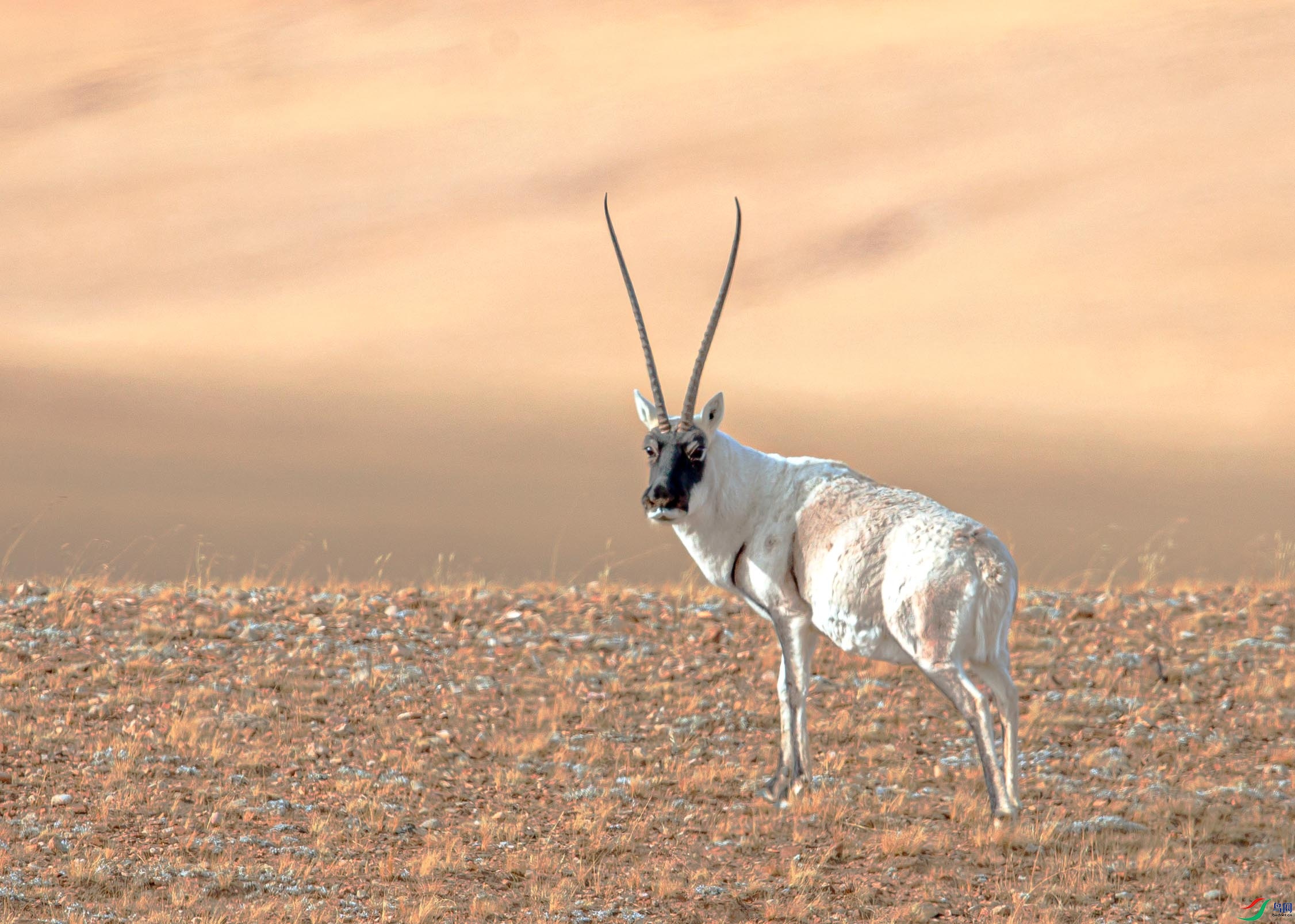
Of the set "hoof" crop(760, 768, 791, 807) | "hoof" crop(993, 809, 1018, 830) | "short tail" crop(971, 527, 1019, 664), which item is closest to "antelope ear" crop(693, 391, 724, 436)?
"short tail" crop(971, 527, 1019, 664)

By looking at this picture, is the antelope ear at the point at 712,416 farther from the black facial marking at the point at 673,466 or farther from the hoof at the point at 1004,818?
the hoof at the point at 1004,818

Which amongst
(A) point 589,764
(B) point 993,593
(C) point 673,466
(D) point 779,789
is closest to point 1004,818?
(B) point 993,593

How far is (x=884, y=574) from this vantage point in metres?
12.6

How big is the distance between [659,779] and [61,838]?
5.75 m

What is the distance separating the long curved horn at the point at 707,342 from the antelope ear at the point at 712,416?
0.34 ft

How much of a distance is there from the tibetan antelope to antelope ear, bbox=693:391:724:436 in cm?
1

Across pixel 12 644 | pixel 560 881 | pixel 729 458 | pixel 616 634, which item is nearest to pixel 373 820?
pixel 560 881

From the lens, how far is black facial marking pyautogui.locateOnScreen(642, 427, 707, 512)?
12.9 m

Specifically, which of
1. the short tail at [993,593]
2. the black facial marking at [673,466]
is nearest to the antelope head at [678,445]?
the black facial marking at [673,466]

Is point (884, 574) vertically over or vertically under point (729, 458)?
under

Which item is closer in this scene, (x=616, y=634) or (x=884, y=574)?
(x=884, y=574)

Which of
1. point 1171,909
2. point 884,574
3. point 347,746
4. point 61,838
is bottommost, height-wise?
point 1171,909

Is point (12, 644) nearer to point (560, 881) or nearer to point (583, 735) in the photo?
point (583, 735)

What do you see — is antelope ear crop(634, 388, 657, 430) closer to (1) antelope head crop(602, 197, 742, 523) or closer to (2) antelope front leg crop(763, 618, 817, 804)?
(1) antelope head crop(602, 197, 742, 523)
